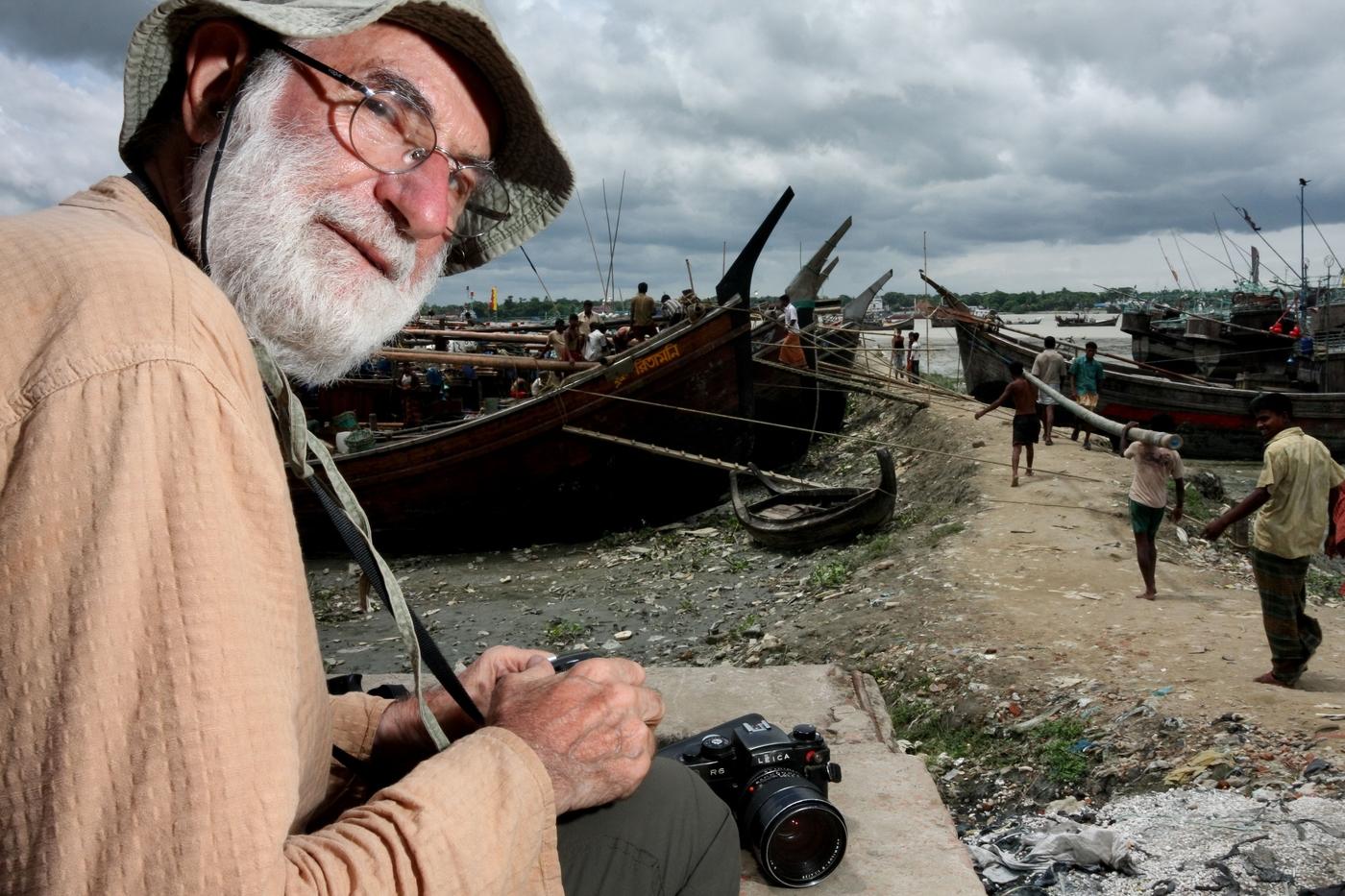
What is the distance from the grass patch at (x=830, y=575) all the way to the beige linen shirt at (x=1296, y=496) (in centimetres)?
374

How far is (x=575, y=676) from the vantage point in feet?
4.17

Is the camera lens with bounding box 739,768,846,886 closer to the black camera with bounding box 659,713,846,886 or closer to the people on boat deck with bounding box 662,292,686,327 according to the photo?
the black camera with bounding box 659,713,846,886

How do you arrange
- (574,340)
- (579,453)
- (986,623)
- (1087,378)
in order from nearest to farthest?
(986,623) → (579,453) → (574,340) → (1087,378)

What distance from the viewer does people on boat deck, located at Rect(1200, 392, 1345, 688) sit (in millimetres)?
5203

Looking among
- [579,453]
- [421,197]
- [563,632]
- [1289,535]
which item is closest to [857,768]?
[421,197]

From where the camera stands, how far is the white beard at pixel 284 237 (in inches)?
48.4

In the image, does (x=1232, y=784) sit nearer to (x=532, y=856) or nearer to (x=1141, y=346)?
(x=532, y=856)

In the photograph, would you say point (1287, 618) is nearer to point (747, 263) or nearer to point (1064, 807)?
point (1064, 807)

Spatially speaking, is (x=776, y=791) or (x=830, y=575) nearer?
(x=776, y=791)

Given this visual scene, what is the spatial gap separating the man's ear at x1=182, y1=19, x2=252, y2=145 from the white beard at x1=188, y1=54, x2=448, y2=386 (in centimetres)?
3

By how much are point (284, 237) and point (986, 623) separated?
6.17 meters

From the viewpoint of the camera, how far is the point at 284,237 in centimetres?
124

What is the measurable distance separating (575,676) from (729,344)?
10.6 m

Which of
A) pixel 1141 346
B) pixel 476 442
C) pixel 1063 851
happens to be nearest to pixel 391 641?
pixel 476 442
